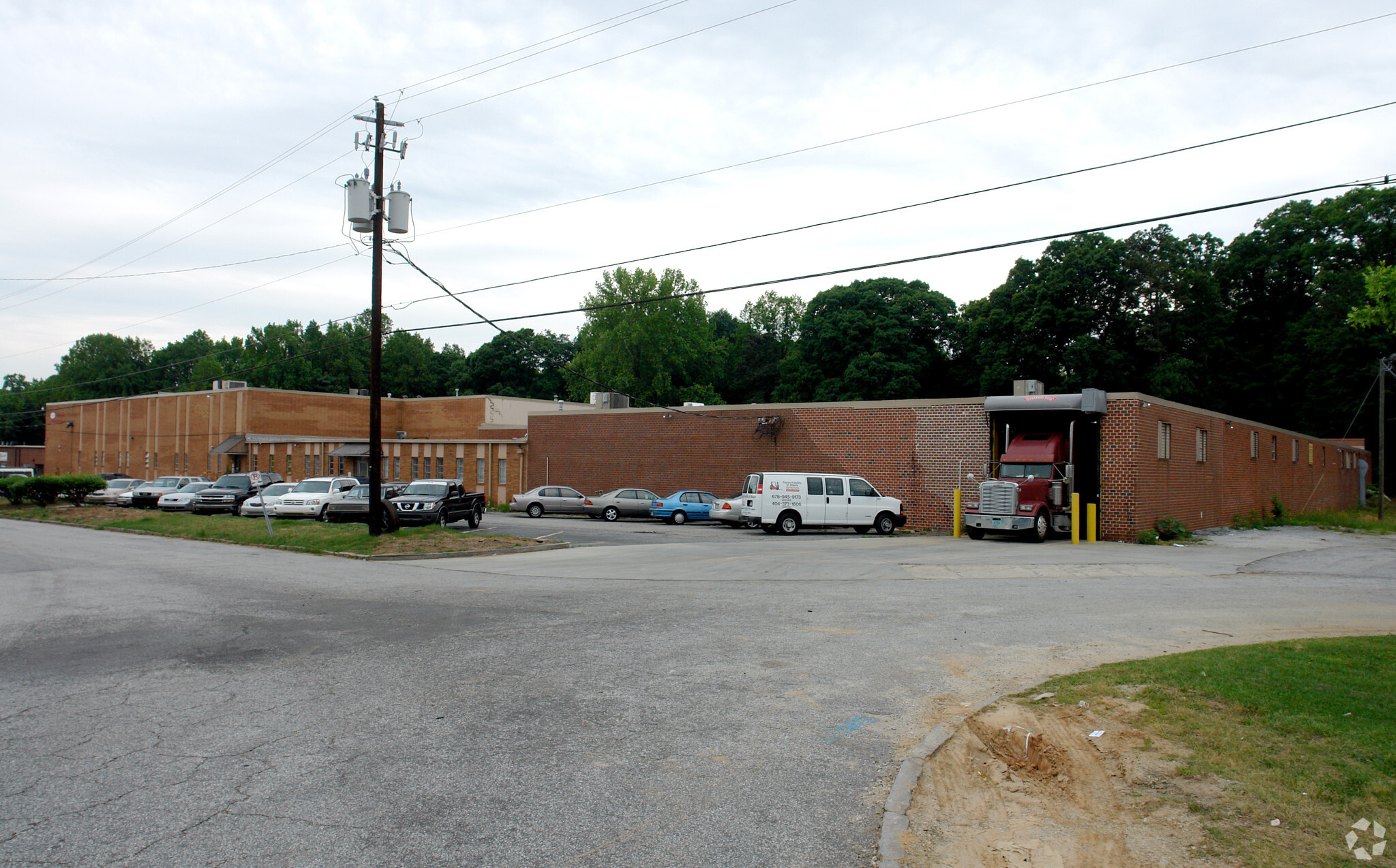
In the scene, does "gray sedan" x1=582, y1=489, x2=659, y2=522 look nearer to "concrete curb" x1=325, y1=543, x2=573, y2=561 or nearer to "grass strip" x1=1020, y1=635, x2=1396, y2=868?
"concrete curb" x1=325, y1=543, x2=573, y2=561

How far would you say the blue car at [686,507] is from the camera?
32438mm

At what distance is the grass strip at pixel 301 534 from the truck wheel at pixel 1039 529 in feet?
44.0

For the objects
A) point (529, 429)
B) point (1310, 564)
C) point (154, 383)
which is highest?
point (154, 383)

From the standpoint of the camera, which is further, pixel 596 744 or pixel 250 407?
pixel 250 407

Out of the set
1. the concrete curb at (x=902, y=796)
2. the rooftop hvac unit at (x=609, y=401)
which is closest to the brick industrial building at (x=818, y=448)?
the rooftop hvac unit at (x=609, y=401)

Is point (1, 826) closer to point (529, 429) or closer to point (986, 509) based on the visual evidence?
point (986, 509)

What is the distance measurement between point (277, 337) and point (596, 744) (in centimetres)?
9999

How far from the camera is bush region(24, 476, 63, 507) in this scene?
37594mm

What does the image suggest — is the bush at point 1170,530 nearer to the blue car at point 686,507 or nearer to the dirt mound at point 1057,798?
the blue car at point 686,507

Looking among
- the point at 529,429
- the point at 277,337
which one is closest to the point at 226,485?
the point at 529,429

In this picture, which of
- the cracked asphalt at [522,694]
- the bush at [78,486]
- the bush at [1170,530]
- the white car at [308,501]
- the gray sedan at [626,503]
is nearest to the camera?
the cracked asphalt at [522,694]

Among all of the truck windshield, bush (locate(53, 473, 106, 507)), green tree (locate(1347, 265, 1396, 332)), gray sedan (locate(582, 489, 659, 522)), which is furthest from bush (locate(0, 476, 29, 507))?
green tree (locate(1347, 265, 1396, 332))

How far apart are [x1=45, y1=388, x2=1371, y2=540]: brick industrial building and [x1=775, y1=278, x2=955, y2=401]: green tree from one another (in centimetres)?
1962

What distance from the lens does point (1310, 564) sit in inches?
722
